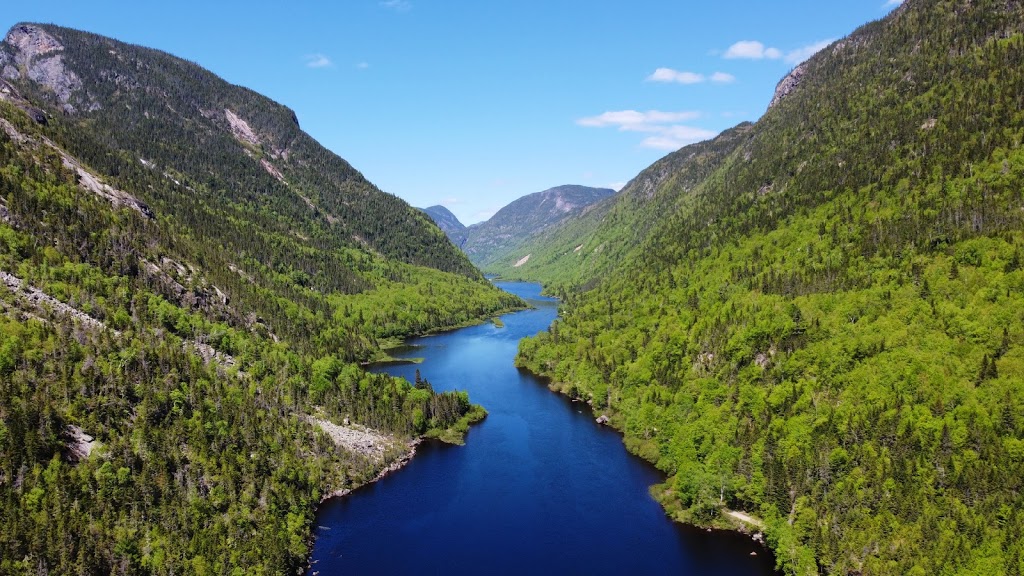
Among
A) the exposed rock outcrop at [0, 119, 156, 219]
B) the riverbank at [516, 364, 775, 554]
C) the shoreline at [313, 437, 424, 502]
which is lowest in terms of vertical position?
the riverbank at [516, 364, 775, 554]

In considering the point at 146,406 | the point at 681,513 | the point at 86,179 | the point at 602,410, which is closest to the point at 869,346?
the point at 681,513

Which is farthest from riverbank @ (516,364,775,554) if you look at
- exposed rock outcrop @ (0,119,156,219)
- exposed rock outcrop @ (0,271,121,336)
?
exposed rock outcrop @ (0,119,156,219)

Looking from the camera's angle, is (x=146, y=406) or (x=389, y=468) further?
(x=389, y=468)

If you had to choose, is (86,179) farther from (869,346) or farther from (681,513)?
(869,346)

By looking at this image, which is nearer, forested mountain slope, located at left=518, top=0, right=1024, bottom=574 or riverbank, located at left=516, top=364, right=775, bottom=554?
forested mountain slope, located at left=518, top=0, right=1024, bottom=574

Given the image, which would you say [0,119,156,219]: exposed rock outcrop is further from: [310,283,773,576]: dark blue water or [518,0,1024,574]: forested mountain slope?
[518,0,1024,574]: forested mountain slope

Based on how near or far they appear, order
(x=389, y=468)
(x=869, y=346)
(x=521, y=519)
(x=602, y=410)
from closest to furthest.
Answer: (x=521, y=519) → (x=869, y=346) → (x=389, y=468) → (x=602, y=410)
